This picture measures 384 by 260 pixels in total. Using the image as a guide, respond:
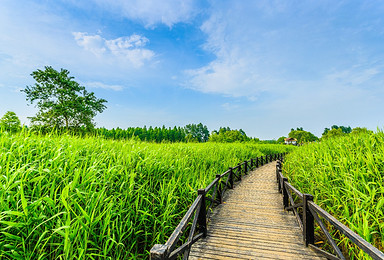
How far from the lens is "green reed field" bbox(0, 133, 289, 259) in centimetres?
245

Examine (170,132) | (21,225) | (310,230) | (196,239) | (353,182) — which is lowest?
(196,239)

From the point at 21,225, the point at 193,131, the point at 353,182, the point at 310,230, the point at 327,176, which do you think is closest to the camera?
the point at 21,225

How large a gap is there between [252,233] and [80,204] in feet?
11.6

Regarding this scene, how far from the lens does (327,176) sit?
494cm

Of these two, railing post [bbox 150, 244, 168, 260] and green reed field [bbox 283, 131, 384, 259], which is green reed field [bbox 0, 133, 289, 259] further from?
green reed field [bbox 283, 131, 384, 259]

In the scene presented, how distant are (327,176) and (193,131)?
9935cm

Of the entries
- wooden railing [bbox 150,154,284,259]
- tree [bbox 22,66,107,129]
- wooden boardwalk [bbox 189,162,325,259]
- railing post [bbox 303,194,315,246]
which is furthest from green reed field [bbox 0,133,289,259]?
tree [bbox 22,66,107,129]

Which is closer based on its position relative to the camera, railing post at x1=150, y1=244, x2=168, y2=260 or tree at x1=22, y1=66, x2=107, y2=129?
railing post at x1=150, y1=244, x2=168, y2=260

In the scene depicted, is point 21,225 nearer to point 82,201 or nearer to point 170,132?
point 82,201

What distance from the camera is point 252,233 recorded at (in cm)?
404

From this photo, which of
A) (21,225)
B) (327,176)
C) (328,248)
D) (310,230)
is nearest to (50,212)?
(21,225)

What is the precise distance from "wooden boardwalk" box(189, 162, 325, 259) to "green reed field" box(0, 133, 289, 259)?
0.88 m

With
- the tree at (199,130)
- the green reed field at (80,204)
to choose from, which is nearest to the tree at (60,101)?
the green reed field at (80,204)

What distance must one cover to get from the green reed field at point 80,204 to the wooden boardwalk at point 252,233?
34.7 inches
